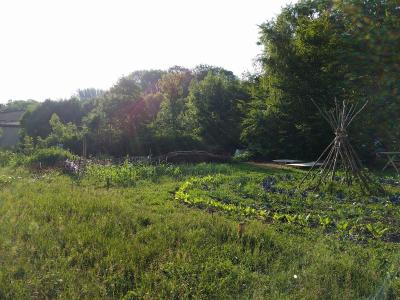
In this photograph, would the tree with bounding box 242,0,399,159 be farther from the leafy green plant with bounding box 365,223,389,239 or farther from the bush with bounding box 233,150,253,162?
the leafy green plant with bounding box 365,223,389,239

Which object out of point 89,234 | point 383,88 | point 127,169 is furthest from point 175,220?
point 383,88

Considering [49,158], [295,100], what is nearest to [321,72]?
[295,100]

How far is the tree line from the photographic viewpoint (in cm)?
1670

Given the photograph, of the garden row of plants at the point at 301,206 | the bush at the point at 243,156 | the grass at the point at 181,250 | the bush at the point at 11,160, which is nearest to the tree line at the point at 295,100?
the bush at the point at 243,156

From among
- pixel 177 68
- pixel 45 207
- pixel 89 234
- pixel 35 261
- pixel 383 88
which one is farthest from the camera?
pixel 177 68

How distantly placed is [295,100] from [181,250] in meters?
14.1

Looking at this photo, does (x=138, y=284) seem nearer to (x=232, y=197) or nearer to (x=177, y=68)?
(x=232, y=197)

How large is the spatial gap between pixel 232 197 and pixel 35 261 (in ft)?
15.9

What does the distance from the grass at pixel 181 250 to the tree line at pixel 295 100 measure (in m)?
9.73

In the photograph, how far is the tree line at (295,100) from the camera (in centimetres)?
1670

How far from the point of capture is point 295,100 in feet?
57.5

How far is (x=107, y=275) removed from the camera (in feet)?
13.5

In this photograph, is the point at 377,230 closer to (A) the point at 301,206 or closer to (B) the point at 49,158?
(A) the point at 301,206

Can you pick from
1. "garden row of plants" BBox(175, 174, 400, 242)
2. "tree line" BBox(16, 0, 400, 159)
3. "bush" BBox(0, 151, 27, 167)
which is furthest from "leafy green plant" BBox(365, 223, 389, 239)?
"bush" BBox(0, 151, 27, 167)
